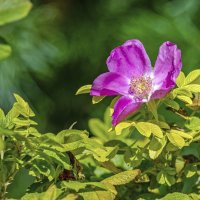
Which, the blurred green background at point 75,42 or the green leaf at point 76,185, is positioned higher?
the green leaf at point 76,185

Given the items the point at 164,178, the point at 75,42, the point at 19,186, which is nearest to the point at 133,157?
the point at 164,178

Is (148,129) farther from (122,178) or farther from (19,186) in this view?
(19,186)

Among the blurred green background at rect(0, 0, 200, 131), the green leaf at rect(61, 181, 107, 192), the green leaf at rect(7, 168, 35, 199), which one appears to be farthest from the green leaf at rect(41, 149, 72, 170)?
the blurred green background at rect(0, 0, 200, 131)

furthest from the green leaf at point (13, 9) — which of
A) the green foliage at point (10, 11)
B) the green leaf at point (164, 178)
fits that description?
the green leaf at point (164, 178)

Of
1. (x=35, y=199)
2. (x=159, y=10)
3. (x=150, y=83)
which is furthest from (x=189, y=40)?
(x=35, y=199)

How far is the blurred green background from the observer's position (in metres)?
1.75

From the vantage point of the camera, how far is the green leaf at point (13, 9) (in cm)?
62

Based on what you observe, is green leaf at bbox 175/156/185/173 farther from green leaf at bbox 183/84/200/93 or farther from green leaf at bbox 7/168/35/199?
green leaf at bbox 7/168/35/199

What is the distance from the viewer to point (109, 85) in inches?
28.6

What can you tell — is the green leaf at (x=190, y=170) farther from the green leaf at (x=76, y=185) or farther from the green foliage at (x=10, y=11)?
the green foliage at (x=10, y=11)

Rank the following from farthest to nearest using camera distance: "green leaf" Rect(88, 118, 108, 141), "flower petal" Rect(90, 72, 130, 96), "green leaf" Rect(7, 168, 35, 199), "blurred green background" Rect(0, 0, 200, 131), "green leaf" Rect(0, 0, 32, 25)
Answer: "blurred green background" Rect(0, 0, 200, 131) < "green leaf" Rect(7, 168, 35, 199) < "green leaf" Rect(88, 118, 108, 141) < "flower petal" Rect(90, 72, 130, 96) < "green leaf" Rect(0, 0, 32, 25)

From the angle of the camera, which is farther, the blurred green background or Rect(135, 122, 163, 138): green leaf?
the blurred green background

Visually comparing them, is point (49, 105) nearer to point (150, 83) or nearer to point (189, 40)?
point (189, 40)

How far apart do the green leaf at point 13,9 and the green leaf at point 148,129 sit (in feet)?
0.56
